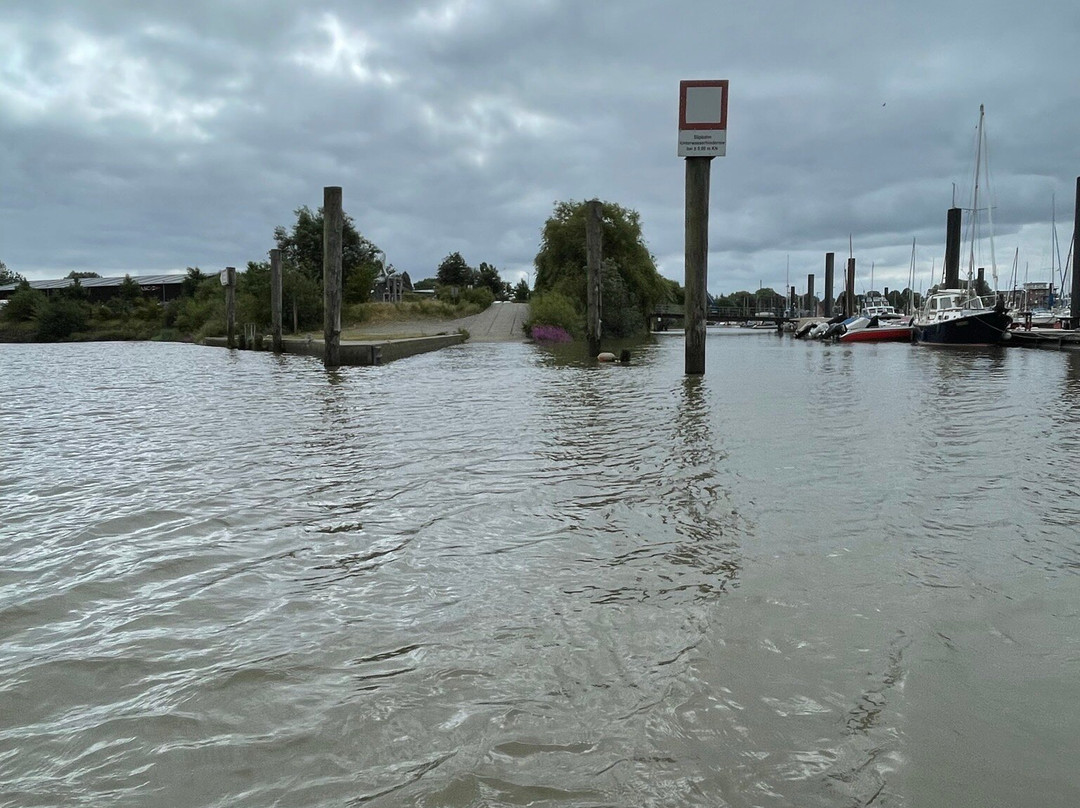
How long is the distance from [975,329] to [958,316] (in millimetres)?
862

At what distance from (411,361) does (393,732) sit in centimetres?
1912

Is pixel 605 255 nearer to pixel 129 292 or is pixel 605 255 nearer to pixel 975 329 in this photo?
pixel 975 329

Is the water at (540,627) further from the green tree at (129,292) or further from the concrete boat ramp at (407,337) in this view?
the green tree at (129,292)

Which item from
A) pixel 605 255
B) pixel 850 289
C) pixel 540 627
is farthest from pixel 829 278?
pixel 540 627

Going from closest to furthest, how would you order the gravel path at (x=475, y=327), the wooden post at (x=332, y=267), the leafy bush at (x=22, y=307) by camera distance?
the wooden post at (x=332, y=267)
the gravel path at (x=475, y=327)
the leafy bush at (x=22, y=307)

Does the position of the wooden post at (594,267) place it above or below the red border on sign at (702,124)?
below

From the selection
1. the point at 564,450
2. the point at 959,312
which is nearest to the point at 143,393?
the point at 564,450

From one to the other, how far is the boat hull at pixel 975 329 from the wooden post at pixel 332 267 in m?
27.3

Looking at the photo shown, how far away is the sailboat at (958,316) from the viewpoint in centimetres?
3369

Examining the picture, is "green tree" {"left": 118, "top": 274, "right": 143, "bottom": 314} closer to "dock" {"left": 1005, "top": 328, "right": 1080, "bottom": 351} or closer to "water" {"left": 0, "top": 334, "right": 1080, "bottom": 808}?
"dock" {"left": 1005, "top": 328, "right": 1080, "bottom": 351}

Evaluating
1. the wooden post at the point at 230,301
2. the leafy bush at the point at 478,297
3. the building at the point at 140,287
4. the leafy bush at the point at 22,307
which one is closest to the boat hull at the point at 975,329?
the leafy bush at the point at 478,297

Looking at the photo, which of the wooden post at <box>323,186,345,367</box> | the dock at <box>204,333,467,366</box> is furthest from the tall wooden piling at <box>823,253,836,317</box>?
the wooden post at <box>323,186,345,367</box>

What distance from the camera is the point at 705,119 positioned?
13.6 m

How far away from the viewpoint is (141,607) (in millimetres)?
3189
